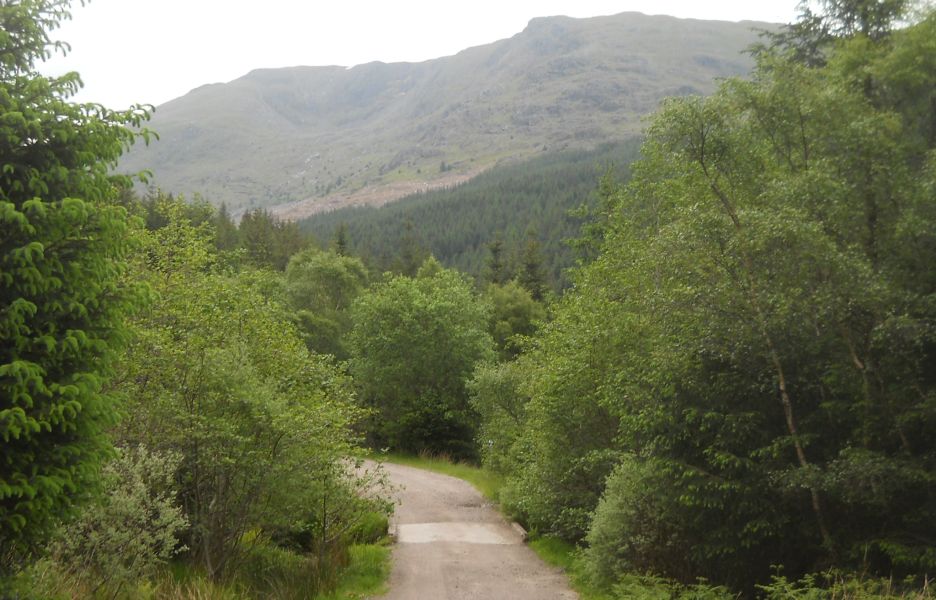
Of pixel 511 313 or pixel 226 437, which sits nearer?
pixel 226 437

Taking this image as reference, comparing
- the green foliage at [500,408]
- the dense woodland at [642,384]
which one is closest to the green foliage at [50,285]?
the dense woodland at [642,384]

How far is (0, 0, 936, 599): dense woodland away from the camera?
7352 millimetres

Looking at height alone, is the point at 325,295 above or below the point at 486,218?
above

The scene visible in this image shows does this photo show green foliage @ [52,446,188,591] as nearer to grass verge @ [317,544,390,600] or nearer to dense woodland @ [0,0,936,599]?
dense woodland @ [0,0,936,599]

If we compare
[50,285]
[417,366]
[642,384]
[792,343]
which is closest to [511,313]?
[417,366]

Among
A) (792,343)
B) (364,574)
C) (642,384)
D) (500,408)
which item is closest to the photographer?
(792,343)

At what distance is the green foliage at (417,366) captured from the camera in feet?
116

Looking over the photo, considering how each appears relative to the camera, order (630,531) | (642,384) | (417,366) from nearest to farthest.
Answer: (630,531) < (642,384) < (417,366)

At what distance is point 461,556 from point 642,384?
6628mm

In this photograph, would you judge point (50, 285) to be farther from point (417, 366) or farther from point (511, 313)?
point (511, 313)

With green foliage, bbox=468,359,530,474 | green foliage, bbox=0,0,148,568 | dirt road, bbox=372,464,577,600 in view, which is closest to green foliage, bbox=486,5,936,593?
dirt road, bbox=372,464,577,600

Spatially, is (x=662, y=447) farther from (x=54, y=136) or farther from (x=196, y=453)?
(x=54, y=136)

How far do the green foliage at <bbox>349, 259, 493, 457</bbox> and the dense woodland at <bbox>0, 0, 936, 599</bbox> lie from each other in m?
18.0

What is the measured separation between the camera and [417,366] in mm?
36219
